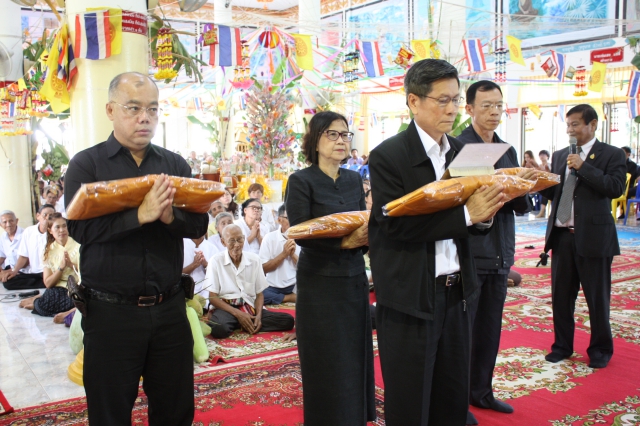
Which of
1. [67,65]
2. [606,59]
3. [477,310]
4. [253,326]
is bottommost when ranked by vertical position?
[253,326]

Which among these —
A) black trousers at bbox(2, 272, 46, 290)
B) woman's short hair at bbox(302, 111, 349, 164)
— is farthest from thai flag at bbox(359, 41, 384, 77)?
woman's short hair at bbox(302, 111, 349, 164)

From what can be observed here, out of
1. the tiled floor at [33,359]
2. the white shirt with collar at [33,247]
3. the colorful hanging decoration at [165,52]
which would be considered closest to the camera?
the tiled floor at [33,359]

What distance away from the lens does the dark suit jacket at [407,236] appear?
183 centimetres

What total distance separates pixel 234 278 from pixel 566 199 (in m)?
2.57

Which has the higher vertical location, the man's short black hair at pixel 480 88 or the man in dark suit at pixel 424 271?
the man's short black hair at pixel 480 88

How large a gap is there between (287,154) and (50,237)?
13.4 feet

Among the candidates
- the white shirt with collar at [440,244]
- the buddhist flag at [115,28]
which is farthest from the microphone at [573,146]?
the buddhist flag at [115,28]

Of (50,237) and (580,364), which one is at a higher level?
(50,237)

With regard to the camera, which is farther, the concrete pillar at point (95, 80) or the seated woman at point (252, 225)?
the seated woman at point (252, 225)

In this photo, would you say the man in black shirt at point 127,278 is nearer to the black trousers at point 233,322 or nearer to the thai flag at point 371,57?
the black trousers at point 233,322

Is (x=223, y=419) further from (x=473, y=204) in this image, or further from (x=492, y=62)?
(x=492, y=62)

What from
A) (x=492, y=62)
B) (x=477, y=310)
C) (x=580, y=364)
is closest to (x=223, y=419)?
(x=477, y=310)

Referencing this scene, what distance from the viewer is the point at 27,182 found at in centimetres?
846

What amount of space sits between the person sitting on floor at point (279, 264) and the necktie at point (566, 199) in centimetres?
248
